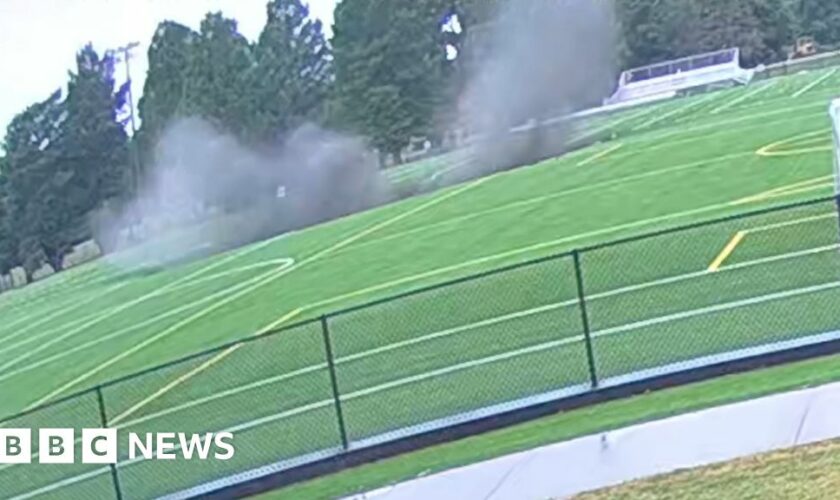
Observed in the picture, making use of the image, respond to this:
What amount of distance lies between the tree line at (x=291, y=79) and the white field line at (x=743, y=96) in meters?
2.55

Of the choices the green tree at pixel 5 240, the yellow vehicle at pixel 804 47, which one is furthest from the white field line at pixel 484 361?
the yellow vehicle at pixel 804 47

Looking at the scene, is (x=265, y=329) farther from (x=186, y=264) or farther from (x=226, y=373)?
(x=186, y=264)

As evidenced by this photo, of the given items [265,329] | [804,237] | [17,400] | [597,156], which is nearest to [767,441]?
[804,237]

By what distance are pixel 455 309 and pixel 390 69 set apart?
31.5m

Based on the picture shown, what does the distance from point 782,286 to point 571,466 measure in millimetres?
8085

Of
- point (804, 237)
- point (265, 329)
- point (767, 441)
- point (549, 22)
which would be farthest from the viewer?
point (549, 22)

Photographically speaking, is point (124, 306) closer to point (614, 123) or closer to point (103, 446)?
point (614, 123)

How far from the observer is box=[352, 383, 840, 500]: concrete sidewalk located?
342 inches

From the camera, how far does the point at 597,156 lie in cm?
4194

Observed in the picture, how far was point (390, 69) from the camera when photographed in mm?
50250

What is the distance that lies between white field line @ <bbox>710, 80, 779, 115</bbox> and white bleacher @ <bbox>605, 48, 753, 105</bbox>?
188 centimetres

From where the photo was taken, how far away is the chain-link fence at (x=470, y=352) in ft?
43.5

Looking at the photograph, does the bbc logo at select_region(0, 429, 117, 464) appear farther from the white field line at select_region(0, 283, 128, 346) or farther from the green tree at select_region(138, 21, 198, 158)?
the green tree at select_region(138, 21, 198, 158)

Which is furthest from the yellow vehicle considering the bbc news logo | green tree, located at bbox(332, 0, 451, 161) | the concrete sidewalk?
the concrete sidewalk
